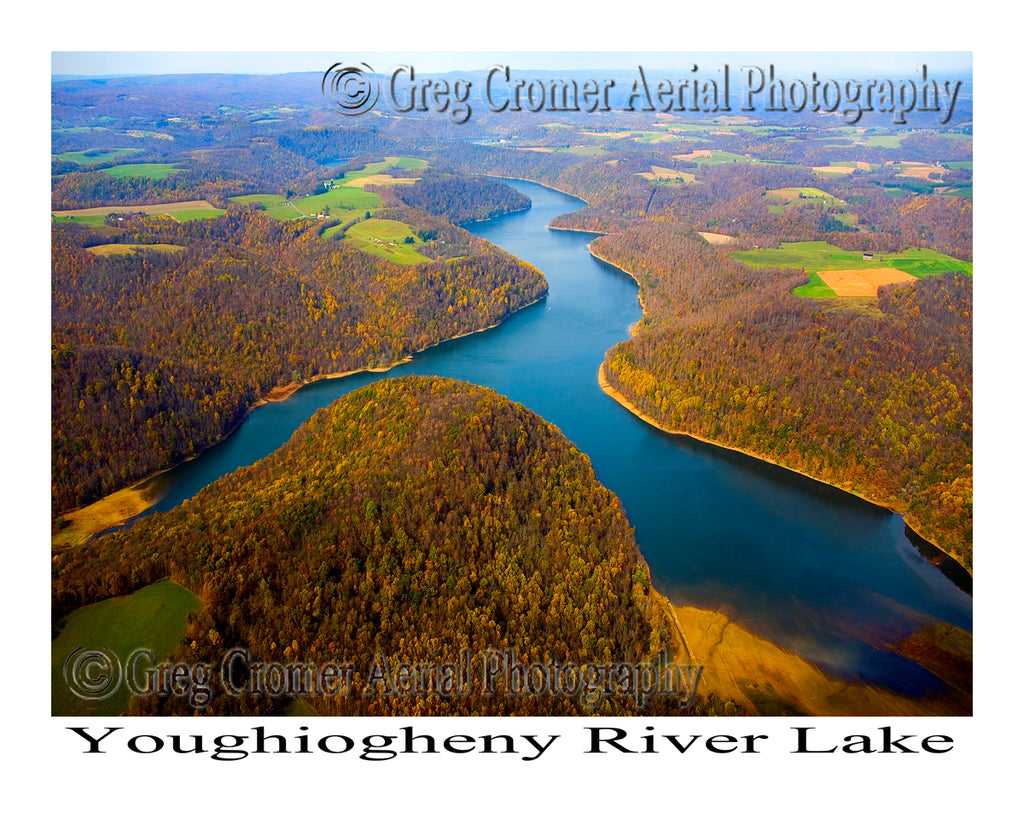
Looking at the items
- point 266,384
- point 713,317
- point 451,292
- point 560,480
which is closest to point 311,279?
point 451,292

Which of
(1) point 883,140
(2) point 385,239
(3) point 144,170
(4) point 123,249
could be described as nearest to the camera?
(4) point 123,249

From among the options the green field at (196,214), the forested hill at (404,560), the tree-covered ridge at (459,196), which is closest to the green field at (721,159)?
the tree-covered ridge at (459,196)

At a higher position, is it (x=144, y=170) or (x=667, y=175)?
(x=667, y=175)

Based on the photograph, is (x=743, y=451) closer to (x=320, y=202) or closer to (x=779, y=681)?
(x=779, y=681)

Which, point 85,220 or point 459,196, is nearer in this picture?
point 85,220

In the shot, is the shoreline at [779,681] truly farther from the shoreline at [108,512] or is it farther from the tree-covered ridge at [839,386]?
the shoreline at [108,512]

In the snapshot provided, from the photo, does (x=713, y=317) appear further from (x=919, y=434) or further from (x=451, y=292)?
(x=451, y=292)

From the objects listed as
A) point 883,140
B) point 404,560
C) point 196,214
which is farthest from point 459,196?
point 404,560
